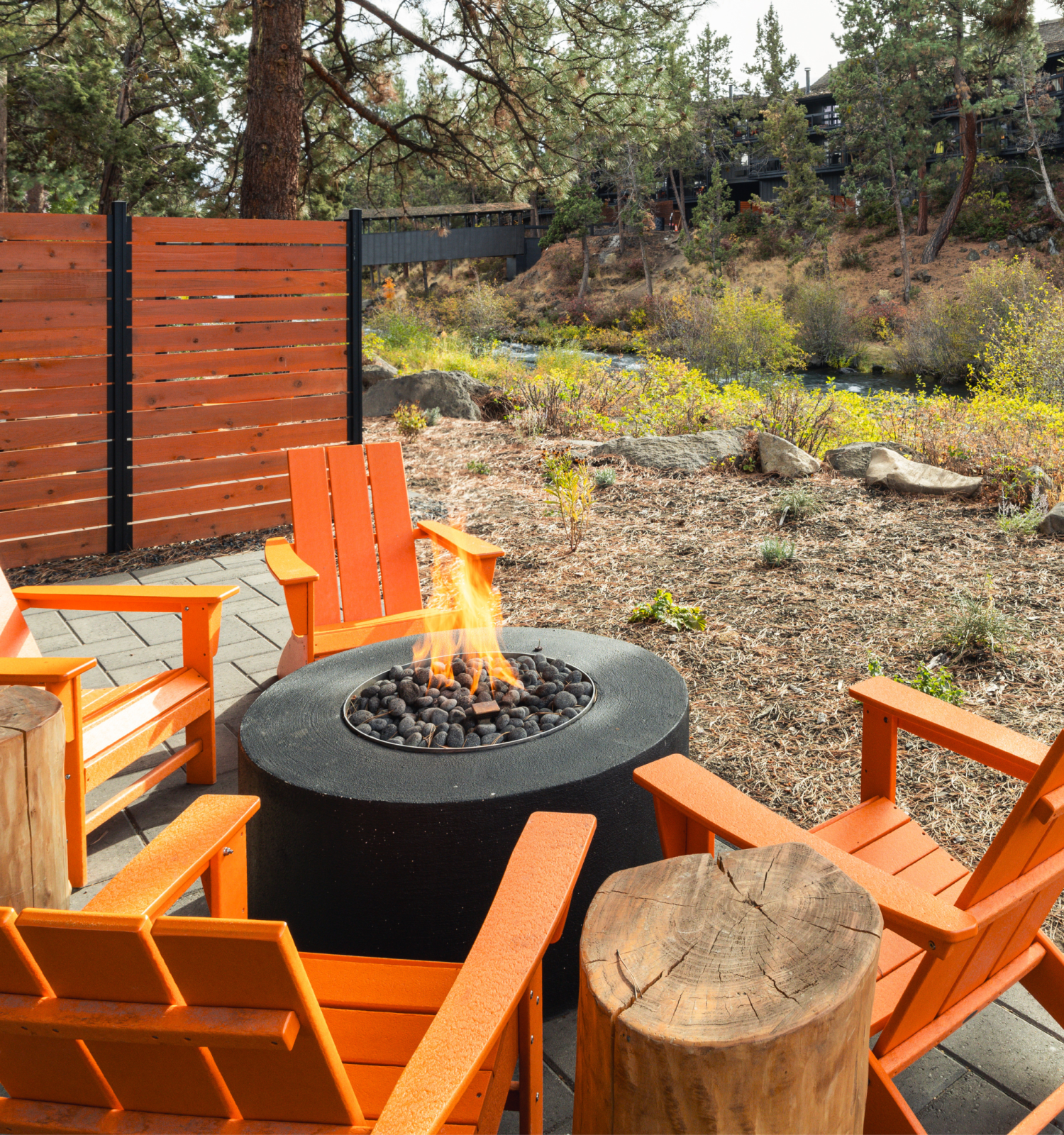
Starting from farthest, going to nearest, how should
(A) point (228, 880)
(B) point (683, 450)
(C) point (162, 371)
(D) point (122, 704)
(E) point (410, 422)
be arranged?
(E) point (410, 422) → (B) point (683, 450) → (C) point (162, 371) → (D) point (122, 704) → (A) point (228, 880)

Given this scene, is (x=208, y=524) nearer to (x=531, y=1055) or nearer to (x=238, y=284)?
(x=238, y=284)

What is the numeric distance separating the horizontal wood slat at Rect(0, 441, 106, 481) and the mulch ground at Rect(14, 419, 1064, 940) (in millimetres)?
542

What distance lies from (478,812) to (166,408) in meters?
4.43

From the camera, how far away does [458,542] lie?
10.6 ft

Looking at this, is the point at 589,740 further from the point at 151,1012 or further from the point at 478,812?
the point at 151,1012

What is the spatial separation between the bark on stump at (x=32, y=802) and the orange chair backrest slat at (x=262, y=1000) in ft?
2.79

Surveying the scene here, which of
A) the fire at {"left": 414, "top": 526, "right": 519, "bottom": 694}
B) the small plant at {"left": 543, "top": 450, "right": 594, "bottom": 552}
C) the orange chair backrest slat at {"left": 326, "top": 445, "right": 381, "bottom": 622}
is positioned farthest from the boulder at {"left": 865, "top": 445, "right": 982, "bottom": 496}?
the orange chair backrest slat at {"left": 326, "top": 445, "right": 381, "bottom": 622}

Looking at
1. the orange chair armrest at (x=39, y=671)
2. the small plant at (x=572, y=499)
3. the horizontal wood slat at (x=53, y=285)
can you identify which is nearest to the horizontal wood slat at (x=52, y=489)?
the horizontal wood slat at (x=53, y=285)

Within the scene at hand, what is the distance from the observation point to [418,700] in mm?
2293

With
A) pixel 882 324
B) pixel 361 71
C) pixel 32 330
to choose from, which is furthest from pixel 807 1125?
pixel 882 324

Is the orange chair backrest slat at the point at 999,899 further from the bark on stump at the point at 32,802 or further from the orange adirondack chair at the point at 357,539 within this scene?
the orange adirondack chair at the point at 357,539

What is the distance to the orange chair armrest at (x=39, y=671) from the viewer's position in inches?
81.0

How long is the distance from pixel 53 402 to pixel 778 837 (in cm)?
485

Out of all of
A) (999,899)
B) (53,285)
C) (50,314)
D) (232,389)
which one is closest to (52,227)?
(53,285)
